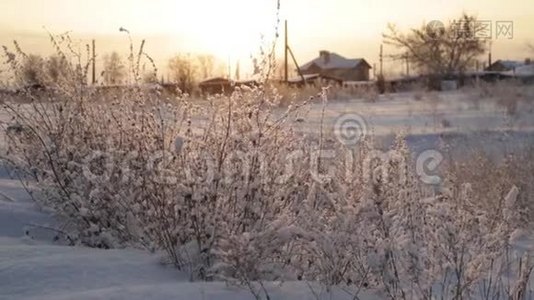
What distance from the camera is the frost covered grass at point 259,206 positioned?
3855 mm

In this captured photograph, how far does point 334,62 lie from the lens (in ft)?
273

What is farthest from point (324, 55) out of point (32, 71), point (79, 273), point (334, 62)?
point (79, 273)

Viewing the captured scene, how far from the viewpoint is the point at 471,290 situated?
13.1ft

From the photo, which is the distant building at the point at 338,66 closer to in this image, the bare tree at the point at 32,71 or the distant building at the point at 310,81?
the distant building at the point at 310,81

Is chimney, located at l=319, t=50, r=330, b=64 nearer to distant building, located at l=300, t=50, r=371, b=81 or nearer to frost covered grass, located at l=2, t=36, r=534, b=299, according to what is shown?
distant building, located at l=300, t=50, r=371, b=81

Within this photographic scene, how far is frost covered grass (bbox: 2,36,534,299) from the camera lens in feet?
12.6

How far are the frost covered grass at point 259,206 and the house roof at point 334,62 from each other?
245 ft

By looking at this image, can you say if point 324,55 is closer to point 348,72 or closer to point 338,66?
point 338,66

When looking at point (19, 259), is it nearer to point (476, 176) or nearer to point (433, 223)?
point (433, 223)

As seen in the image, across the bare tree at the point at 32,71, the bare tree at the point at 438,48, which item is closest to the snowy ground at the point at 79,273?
the bare tree at the point at 32,71

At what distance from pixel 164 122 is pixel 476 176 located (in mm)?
4513

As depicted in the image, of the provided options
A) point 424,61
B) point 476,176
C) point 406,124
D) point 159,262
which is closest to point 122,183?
point 159,262

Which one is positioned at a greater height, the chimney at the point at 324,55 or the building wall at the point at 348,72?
the chimney at the point at 324,55

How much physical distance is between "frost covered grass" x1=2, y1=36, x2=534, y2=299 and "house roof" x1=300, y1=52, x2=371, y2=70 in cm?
7476
